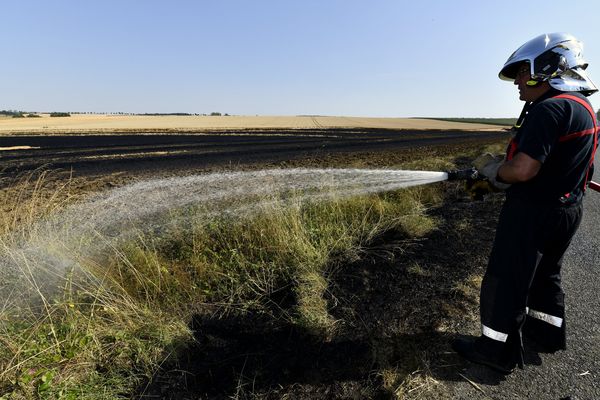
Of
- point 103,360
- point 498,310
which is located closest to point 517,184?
point 498,310

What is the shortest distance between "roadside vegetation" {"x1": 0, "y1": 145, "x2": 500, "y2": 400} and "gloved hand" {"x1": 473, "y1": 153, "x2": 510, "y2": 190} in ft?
4.64

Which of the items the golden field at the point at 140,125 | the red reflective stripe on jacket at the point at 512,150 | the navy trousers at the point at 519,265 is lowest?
the navy trousers at the point at 519,265

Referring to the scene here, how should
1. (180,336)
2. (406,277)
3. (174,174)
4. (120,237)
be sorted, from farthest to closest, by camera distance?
(174,174), (120,237), (406,277), (180,336)

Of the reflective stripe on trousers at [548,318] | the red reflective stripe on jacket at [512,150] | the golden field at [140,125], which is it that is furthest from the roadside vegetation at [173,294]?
the golden field at [140,125]

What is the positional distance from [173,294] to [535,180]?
3.28 metres

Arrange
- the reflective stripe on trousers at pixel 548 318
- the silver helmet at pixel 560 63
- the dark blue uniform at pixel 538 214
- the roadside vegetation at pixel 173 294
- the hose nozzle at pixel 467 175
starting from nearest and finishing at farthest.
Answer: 1. the dark blue uniform at pixel 538 214
2. the silver helmet at pixel 560 63
3. the roadside vegetation at pixel 173 294
4. the reflective stripe on trousers at pixel 548 318
5. the hose nozzle at pixel 467 175

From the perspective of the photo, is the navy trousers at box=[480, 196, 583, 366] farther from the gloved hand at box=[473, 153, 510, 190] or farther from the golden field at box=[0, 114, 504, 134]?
the golden field at box=[0, 114, 504, 134]

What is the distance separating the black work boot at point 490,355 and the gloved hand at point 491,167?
3.57 feet

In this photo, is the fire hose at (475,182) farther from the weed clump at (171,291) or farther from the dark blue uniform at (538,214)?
the weed clump at (171,291)

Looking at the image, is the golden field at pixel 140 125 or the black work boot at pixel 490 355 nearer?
the black work boot at pixel 490 355

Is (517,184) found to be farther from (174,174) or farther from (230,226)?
(174,174)

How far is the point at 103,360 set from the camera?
267cm

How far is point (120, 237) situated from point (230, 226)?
1.53m

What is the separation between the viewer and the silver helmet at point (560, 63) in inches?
90.7
